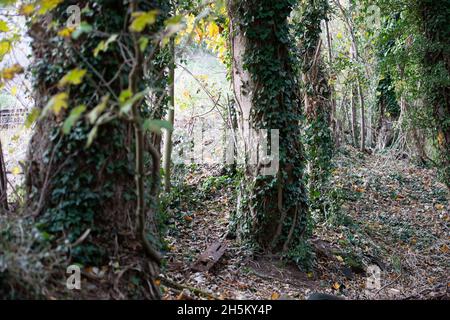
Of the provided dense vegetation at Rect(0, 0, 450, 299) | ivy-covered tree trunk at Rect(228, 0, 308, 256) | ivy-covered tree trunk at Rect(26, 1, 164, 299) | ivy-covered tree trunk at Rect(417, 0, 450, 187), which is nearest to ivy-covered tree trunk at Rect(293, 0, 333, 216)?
dense vegetation at Rect(0, 0, 450, 299)

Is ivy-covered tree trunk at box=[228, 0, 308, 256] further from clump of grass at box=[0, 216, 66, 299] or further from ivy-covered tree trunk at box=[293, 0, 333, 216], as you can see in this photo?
clump of grass at box=[0, 216, 66, 299]

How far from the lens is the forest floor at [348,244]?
6.35 m

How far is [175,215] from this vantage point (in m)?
8.82

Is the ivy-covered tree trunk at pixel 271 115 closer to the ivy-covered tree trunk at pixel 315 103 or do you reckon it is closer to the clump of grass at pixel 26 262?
the ivy-covered tree trunk at pixel 315 103

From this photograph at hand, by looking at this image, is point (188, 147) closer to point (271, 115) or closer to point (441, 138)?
point (271, 115)

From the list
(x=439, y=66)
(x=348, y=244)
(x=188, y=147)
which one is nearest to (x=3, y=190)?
(x=348, y=244)

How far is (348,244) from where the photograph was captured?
8.55 m

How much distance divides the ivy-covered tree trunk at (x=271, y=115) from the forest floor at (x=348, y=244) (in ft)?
1.65

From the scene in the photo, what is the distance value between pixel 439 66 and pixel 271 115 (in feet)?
12.4

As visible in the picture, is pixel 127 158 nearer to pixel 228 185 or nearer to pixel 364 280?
pixel 364 280

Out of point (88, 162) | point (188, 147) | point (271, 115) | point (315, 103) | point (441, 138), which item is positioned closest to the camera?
point (88, 162)

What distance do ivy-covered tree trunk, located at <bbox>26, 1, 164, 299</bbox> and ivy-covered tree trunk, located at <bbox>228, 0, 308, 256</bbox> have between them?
10.7ft

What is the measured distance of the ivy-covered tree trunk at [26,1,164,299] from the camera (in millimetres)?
3791
